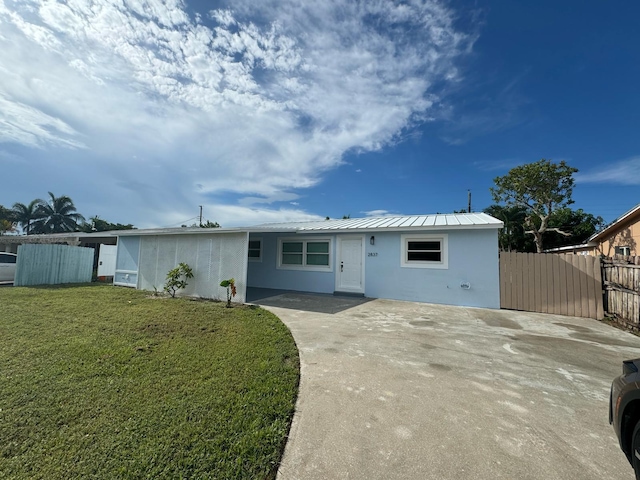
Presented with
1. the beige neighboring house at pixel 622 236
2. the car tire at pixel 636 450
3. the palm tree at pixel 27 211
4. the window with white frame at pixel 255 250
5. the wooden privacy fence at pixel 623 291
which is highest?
the palm tree at pixel 27 211

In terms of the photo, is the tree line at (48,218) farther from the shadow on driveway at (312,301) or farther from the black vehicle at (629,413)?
the black vehicle at (629,413)

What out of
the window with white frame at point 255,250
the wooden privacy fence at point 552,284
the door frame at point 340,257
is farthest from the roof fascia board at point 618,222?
the window with white frame at point 255,250

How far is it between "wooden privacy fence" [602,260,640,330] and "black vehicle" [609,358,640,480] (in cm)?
635

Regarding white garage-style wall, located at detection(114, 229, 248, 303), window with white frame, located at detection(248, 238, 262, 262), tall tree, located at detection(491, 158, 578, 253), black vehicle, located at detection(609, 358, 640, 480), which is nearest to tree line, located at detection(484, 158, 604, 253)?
tall tree, located at detection(491, 158, 578, 253)

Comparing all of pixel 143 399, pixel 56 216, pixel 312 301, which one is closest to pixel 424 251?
pixel 312 301

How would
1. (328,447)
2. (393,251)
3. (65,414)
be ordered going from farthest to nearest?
(393,251) → (65,414) → (328,447)

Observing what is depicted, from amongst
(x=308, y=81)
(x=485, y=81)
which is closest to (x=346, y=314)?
(x=308, y=81)

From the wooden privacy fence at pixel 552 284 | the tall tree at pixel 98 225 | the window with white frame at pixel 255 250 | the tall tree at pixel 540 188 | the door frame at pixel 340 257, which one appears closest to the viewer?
the wooden privacy fence at pixel 552 284

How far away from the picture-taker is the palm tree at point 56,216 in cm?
3098

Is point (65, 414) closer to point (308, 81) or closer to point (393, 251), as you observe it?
point (393, 251)

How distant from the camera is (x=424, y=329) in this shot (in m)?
5.76

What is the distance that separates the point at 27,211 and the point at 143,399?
42.5m

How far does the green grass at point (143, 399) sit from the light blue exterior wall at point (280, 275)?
5.42 meters

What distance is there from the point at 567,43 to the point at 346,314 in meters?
11.7
